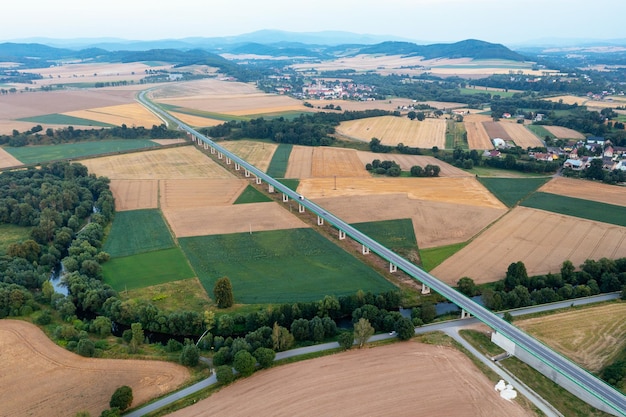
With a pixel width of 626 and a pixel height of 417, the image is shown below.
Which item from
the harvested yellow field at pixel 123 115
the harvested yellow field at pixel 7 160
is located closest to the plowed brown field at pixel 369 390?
the harvested yellow field at pixel 7 160

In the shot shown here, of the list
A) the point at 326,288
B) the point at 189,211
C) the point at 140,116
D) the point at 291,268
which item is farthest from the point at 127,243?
the point at 140,116

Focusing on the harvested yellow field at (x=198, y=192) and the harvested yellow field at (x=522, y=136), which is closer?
the harvested yellow field at (x=198, y=192)

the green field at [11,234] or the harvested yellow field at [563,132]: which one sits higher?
the harvested yellow field at [563,132]

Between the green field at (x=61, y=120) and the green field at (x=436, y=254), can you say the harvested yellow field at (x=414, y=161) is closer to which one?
the green field at (x=436, y=254)

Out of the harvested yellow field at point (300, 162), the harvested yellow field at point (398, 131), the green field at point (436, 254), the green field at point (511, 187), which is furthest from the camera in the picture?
the harvested yellow field at point (398, 131)

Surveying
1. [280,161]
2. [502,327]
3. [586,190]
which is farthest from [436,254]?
[280,161]

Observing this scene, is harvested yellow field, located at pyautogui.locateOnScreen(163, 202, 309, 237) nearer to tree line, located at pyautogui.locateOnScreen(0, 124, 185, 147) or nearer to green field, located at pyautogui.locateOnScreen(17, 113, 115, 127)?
tree line, located at pyautogui.locateOnScreen(0, 124, 185, 147)

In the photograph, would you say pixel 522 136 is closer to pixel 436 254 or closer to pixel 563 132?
pixel 563 132

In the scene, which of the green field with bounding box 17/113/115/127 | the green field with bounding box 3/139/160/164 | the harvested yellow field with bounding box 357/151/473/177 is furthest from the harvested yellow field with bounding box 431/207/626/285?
the green field with bounding box 17/113/115/127
